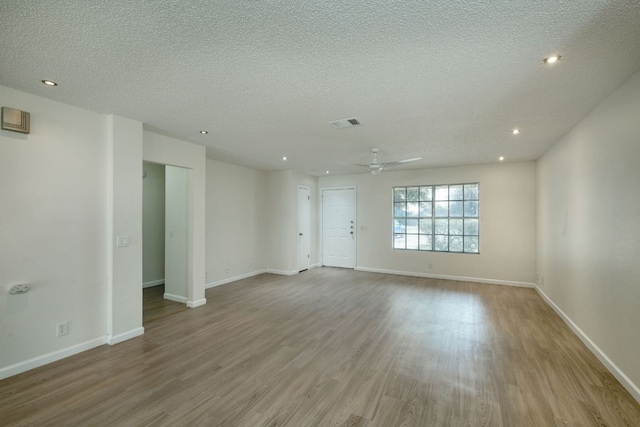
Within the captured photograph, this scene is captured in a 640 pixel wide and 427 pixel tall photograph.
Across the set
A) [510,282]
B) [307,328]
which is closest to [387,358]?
[307,328]

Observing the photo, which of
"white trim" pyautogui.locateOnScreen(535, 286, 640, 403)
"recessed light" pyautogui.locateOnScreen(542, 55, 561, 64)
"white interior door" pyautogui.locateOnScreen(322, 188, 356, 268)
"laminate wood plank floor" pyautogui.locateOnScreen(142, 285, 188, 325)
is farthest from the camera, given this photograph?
"white interior door" pyautogui.locateOnScreen(322, 188, 356, 268)

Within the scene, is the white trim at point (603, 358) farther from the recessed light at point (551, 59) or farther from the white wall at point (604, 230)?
the recessed light at point (551, 59)

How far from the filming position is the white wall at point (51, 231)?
262cm

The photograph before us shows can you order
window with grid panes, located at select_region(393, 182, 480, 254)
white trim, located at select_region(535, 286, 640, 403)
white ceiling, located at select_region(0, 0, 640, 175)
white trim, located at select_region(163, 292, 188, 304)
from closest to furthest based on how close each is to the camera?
1. white ceiling, located at select_region(0, 0, 640, 175)
2. white trim, located at select_region(535, 286, 640, 403)
3. white trim, located at select_region(163, 292, 188, 304)
4. window with grid panes, located at select_region(393, 182, 480, 254)

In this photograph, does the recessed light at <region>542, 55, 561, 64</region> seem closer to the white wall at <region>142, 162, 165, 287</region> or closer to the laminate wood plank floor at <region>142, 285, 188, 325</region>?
the laminate wood plank floor at <region>142, 285, 188, 325</region>

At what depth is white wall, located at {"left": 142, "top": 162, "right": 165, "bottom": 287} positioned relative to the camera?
233 inches

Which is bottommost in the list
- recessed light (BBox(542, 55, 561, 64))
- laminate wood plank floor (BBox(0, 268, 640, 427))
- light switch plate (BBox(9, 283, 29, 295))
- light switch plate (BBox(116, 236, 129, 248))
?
laminate wood plank floor (BBox(0, 268, 640, 427))

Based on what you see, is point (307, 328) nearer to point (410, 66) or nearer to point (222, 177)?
point (410, 66)

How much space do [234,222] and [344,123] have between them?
3.89 m

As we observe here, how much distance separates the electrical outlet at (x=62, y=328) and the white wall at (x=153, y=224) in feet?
9.73

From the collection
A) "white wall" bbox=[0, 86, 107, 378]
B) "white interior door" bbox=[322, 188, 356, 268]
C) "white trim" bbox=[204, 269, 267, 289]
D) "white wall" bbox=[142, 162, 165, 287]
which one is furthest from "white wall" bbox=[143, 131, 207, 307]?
"white interior door" bbox=[322, 188, 356, 268]

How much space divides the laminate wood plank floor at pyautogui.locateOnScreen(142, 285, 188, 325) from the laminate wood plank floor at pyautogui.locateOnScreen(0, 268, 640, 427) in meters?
0.23

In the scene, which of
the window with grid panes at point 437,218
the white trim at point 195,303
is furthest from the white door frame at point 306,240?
the white trim at point 195,303

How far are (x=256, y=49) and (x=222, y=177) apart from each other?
4.43m
